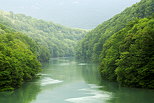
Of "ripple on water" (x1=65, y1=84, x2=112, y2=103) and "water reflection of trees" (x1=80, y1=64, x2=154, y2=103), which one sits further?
"water reflection of trees" (x1=80, y1=64, x2=154, y2=103)

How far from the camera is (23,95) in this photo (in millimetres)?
54062

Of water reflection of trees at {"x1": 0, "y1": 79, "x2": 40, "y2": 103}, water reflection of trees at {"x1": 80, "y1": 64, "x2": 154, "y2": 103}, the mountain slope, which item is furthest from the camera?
the mountain slope

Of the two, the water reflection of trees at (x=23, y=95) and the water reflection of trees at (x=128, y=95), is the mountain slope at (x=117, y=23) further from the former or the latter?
the water reflection of trees at (x=23, y=95)

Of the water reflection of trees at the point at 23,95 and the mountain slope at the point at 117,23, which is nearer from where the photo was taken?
the water reflection of trees at the point at 23,95

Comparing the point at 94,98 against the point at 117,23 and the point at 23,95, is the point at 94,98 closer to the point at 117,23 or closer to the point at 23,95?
the point at 23,95

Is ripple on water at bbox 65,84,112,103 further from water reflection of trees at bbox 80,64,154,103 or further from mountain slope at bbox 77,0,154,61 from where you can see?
mountain slope at bbox 77,0,154,61

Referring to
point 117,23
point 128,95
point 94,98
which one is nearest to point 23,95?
point 94,98

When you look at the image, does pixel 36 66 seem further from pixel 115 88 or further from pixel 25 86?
pixel 115 88

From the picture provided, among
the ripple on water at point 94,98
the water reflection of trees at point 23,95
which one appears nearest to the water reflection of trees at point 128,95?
the ripple on water at point 94,98

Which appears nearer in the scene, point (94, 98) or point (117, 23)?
point (94, 98)

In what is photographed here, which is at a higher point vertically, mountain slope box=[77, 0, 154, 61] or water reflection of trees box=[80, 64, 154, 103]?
mountain slope box=[77, 0, 154, 61]

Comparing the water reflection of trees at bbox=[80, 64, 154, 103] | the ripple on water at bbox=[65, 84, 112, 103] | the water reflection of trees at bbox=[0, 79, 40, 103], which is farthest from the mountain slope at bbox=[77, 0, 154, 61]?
the water reflection of trees at bbox=[0, 79, 40, 103]

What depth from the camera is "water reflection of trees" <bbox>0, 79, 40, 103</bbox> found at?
4931 cm

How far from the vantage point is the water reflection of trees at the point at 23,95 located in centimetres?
4931
